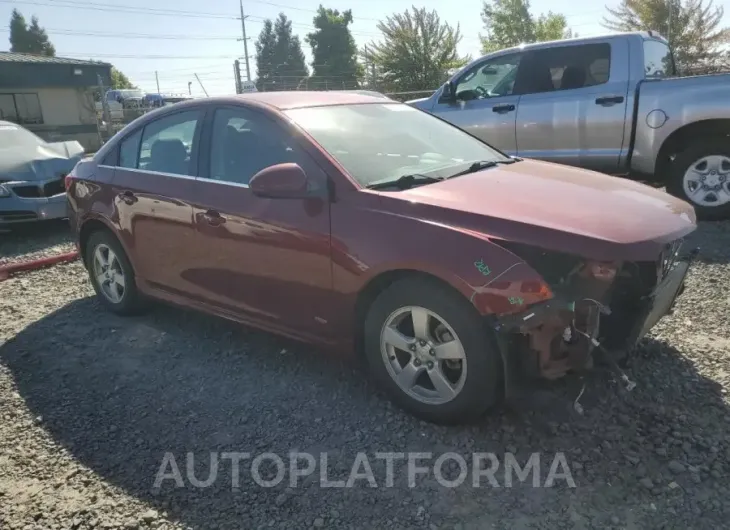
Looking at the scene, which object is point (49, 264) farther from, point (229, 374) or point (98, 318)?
point (229, 374)

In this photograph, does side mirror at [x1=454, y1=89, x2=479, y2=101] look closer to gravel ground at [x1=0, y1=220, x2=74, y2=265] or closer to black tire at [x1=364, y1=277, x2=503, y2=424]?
gravel ground at [x1=0, y1=220, x2=74, y2=265]

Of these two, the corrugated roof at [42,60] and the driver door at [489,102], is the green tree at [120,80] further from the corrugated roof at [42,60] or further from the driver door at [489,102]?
the driver door at [489,102]

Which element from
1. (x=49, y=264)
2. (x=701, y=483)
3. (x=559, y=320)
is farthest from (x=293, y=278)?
(x=49, y=264)

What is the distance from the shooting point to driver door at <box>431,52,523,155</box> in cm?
723

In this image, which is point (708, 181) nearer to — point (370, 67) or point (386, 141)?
point (386, 141)

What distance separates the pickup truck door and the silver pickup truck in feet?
0.04

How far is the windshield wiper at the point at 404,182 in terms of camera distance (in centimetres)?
312

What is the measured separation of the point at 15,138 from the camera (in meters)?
8.62

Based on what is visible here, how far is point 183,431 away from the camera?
3070mm

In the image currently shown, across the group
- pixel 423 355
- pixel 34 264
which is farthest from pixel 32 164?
pixel 423 355


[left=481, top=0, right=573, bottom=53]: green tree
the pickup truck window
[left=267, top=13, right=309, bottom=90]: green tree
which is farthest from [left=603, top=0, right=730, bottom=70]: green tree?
[left=267, top=13, right=309, bottom=90]: green tree

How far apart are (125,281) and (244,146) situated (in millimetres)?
1599

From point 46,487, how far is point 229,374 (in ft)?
3.81

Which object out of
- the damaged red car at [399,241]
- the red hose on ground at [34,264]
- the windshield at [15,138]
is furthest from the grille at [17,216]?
the damaged red car at [399,241]
